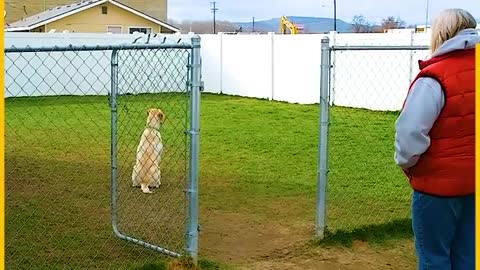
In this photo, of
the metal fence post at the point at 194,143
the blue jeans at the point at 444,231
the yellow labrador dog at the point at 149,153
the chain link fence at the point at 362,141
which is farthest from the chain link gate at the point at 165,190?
the blue jeans at the point at 444,231

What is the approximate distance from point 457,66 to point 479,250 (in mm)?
1154

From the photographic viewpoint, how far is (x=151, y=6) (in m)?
47.8

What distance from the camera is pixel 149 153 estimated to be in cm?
725

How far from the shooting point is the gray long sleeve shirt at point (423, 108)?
3.18m

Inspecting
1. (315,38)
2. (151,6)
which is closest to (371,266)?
(315,38)

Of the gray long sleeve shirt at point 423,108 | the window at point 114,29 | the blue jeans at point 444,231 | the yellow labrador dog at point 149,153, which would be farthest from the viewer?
the window at point 114,29

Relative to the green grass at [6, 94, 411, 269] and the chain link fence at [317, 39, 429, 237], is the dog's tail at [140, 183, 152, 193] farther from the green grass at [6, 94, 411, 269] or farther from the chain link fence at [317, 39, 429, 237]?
the chain link fence at [317, 39, 429, 237]

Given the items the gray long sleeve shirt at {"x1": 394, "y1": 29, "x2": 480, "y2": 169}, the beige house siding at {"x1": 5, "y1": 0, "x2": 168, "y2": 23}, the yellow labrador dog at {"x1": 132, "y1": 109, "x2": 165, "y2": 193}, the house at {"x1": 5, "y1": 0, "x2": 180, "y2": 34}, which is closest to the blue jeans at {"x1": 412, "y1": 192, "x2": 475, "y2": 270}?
the gray long sleeve shirt at {"x1": 394, "y1": 29, "x2": 480, "y2": 169}

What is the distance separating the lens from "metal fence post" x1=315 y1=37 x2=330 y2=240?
5.43 m

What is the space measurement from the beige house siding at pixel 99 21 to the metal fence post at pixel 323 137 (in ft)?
90.4

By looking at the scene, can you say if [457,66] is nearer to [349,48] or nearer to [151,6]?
[349,48]

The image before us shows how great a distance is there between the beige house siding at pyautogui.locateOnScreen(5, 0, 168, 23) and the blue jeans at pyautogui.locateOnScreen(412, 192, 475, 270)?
127 feet

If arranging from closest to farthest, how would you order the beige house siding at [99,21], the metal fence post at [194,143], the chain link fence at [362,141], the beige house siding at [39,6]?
1. the metal fence post at [194,143]
2. the chain link fence at [362,141]
3. the beige house siding at [99,21]
4. the beige house siding at [39,6]

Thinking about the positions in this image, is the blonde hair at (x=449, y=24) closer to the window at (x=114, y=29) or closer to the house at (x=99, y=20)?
the house at (x=99, y=20)
